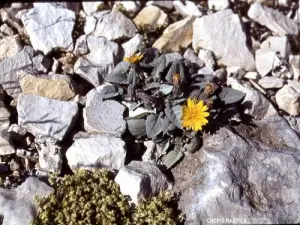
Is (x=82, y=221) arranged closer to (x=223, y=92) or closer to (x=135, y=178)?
(x=135, y=178)

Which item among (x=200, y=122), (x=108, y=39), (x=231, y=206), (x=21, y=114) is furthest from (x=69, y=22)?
(x=231, y=206)

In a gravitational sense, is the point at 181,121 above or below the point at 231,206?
above

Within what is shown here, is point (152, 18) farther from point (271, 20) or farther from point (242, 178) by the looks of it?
point (242, 178)

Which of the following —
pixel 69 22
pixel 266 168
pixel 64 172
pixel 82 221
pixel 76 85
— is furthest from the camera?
pixel 69 22

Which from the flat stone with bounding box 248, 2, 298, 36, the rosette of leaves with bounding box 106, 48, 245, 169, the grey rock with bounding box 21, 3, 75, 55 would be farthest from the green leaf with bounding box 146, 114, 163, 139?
the flat stone with bounding box 248, 2, 298, 36

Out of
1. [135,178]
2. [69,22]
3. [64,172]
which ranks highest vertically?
[69,22]

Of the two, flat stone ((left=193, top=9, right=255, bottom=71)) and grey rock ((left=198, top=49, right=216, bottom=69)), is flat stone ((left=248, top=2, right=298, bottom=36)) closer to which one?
flat stone ((left=193, top=9, right=255, bottom=71))

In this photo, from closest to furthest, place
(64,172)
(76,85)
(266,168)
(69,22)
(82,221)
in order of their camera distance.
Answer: (82,221) → (266,168) → (64,172) → (76,85) → (69,22)

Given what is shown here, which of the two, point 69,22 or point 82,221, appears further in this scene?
point 69,22
